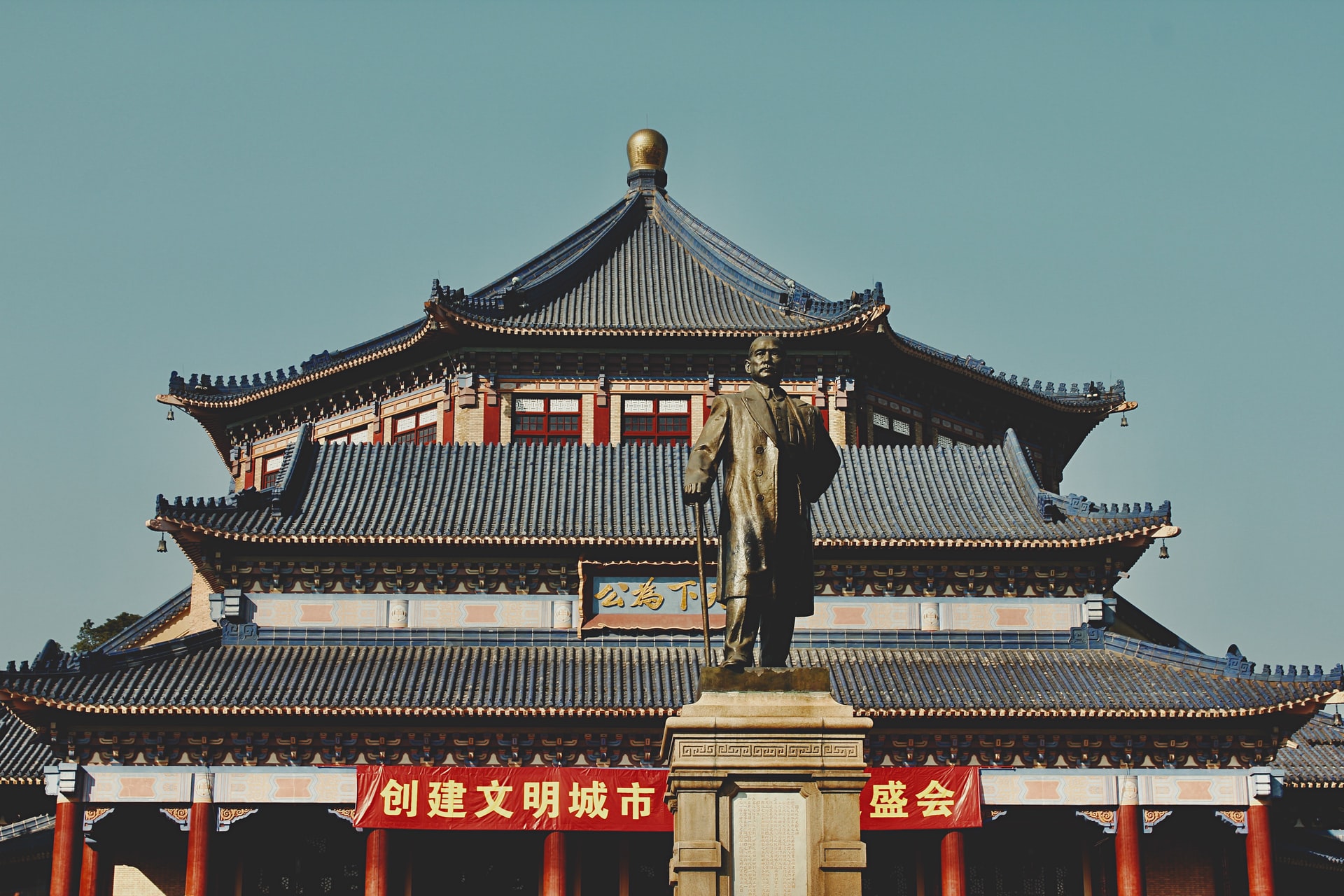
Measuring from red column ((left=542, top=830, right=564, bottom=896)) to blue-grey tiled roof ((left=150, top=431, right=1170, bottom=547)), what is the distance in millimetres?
5376

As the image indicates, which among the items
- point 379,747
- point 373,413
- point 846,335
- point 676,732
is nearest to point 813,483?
point 676,732

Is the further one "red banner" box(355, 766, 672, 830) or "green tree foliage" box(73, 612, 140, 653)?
"green tree foliage" box(73, 612, 140, 653)

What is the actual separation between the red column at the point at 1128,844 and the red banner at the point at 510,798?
7.90 metres

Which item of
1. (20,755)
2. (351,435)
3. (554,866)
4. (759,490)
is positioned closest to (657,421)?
(351,435)

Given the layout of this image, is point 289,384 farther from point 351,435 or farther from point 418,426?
point 418,426

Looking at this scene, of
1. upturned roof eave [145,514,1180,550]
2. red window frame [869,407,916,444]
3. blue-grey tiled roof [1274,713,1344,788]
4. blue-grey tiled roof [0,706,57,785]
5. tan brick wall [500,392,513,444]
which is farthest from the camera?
red window frame [869,407,916,444]

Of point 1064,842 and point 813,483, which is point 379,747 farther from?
point 813,483

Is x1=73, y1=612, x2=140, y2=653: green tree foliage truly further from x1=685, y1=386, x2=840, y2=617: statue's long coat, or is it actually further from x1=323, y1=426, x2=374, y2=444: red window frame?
x1=685, y1=386, x2=840, y2=617: statue's long coat

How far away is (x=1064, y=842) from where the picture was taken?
105 feet

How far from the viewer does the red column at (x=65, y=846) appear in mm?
29453

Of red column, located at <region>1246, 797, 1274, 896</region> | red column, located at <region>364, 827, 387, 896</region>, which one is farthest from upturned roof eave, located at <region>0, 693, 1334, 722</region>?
red column, located at <region>364, 827, 387, 896</region>

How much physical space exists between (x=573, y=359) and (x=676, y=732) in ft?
93.8

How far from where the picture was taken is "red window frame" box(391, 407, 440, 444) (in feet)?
137

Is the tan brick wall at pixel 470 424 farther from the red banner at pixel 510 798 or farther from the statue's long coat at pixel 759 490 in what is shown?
the statue's long coat at pixel 759 490
